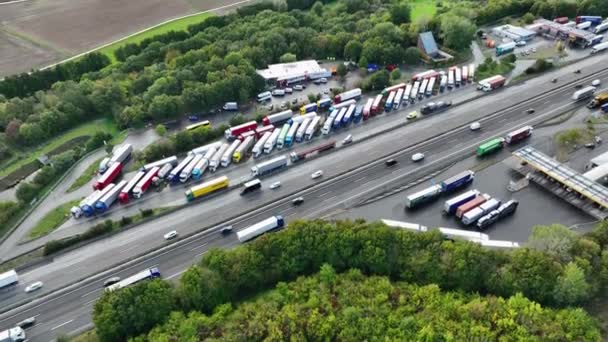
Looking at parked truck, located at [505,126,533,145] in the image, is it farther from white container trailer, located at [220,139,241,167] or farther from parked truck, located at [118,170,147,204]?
parked truck, located at [118,170,147,204]

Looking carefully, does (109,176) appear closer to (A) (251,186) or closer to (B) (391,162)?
(A) (251,186)

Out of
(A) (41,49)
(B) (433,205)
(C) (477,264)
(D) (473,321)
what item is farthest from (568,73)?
(A) (41,49)

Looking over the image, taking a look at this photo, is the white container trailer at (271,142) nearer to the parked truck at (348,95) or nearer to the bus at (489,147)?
the parked truck at (348,95)

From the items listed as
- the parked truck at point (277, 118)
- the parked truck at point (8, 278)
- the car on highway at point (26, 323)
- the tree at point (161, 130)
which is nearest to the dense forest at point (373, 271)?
the car on highway at point (26, 323)

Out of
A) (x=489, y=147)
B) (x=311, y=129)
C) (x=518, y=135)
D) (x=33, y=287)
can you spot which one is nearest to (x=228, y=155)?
(x=311, y=129)

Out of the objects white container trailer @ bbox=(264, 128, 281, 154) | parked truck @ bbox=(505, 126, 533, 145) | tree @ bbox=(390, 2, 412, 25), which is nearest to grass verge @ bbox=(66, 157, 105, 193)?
white container trailer @ bbox=(264, 128, 281, 154)
